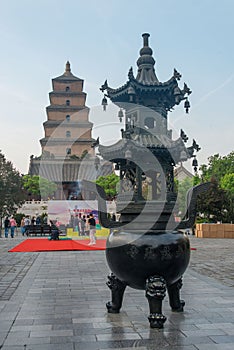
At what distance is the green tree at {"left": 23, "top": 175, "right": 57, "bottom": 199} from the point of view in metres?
49.0

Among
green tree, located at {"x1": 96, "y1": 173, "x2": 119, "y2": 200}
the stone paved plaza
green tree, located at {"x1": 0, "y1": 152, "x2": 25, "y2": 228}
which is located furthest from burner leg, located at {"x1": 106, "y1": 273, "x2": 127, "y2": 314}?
green tree, located at {"x1": 96, "y1": 173, "x2": 119, "y2": 200}

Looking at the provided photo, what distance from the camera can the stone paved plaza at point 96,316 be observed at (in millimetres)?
4473

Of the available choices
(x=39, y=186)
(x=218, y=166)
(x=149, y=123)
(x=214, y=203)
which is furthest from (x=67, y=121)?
(x=149, y=123)

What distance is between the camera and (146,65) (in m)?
20.2

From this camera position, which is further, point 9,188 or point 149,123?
point 9,188

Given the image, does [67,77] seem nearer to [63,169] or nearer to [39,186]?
[63,169]

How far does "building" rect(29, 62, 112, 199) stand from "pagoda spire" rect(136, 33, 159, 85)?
106 feet

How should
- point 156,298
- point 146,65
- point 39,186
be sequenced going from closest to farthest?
point 156,298
point 146,65
point 39,186

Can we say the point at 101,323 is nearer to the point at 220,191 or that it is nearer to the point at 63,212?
the point at 220,191

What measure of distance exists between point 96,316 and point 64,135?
52.2m

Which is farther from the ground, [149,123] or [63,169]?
[63,169]

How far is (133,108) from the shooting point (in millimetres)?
18797

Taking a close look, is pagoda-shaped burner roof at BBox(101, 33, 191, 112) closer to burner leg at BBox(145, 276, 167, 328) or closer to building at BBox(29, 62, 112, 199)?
burner leg at BBox(145, 276, 167, 328)

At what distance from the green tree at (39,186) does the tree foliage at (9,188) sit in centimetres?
1389
